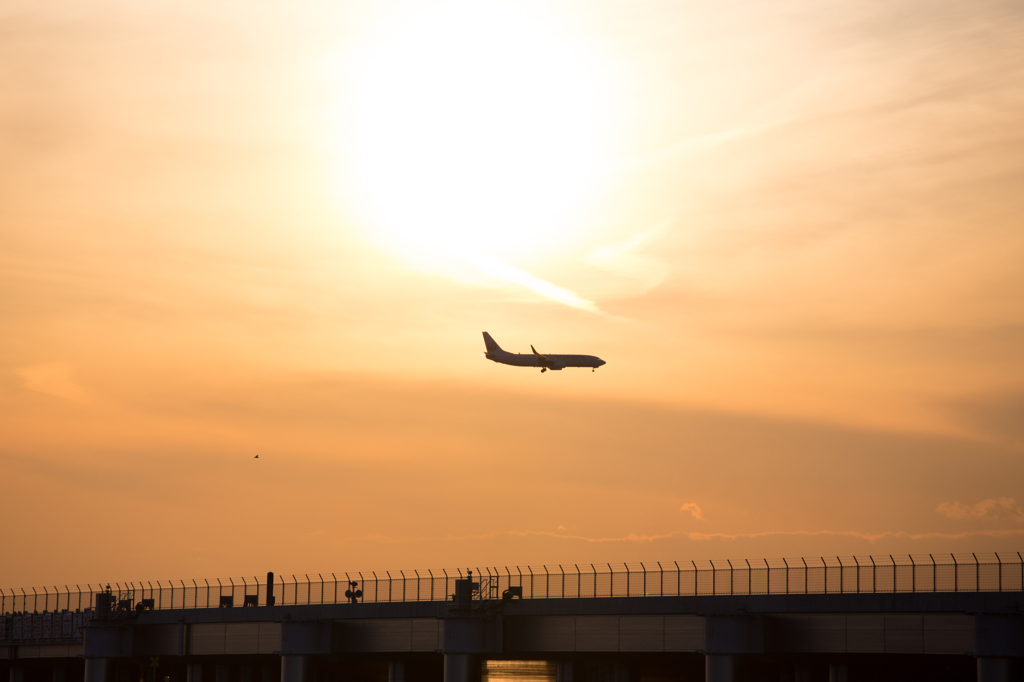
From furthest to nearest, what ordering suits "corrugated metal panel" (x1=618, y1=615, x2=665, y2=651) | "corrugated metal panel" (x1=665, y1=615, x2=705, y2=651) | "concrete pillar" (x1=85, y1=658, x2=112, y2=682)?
"concrete pillar" (x1=85, y1=658, x2=112, y2=682), "corrugated metal panel" (x1=618, y1=615, x2=665, y2=651), "corrugated metal panel" (x1=665, y1=615, x2=705, y2=651)

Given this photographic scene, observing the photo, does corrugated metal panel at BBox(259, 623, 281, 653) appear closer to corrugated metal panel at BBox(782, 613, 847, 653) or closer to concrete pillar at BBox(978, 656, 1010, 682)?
corrugated metal panel at BBox(782, 613, 847, 653)

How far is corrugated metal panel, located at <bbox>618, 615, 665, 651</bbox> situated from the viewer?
98.1m

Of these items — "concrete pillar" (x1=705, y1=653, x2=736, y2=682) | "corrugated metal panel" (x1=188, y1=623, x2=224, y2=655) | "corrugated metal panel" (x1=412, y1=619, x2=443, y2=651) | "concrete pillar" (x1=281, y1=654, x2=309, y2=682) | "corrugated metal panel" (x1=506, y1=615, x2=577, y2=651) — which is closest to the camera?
"concrete pillar" (x1=705, y1=653, x2=736, y2=682)

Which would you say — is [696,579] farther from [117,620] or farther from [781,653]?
[117,620]

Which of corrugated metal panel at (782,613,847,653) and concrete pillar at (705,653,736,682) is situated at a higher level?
corrugated metal panel at (782,613,847,653)

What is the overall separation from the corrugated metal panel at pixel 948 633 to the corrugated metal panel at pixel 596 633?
23807mm

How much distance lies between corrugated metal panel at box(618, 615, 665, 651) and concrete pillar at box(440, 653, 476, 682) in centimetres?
1268

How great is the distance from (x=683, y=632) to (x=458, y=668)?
1879 centimetres

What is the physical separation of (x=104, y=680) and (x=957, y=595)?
84934 millimetres

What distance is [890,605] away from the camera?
87.2 m

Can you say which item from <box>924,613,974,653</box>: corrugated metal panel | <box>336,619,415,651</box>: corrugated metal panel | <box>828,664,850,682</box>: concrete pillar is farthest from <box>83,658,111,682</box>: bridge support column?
<box>924,613,974,653</box>: corrugated metal panel

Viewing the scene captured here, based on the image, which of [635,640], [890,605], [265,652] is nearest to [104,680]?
[265,652]

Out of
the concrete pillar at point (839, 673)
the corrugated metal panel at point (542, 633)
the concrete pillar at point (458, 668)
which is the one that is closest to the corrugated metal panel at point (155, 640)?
the concrete pillar at point (458, 668)

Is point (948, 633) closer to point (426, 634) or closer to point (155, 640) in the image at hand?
point (426, 634)
